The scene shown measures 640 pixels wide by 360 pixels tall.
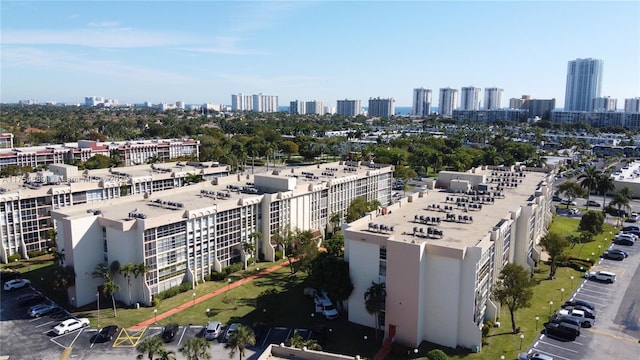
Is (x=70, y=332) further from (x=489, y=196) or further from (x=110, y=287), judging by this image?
(x=489, y=196)

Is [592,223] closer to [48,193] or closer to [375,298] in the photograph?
[375,298]

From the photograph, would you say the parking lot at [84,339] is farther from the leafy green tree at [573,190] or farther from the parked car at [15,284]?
the leafy green tree at [573,190]

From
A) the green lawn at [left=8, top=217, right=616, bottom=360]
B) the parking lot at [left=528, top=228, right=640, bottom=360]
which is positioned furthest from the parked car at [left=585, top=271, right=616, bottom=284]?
the green lawn at [left=8, top=217, right=616, bottom=360]

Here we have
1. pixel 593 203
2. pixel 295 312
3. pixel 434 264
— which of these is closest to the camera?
pixel 434 264

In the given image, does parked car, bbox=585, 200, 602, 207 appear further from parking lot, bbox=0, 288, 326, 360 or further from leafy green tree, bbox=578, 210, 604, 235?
parking lot, bbox=0, 288, 326, 360

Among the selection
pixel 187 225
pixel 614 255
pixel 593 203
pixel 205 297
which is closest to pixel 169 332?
pixel 205 297

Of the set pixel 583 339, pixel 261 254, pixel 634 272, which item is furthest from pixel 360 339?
pixel 634 272
